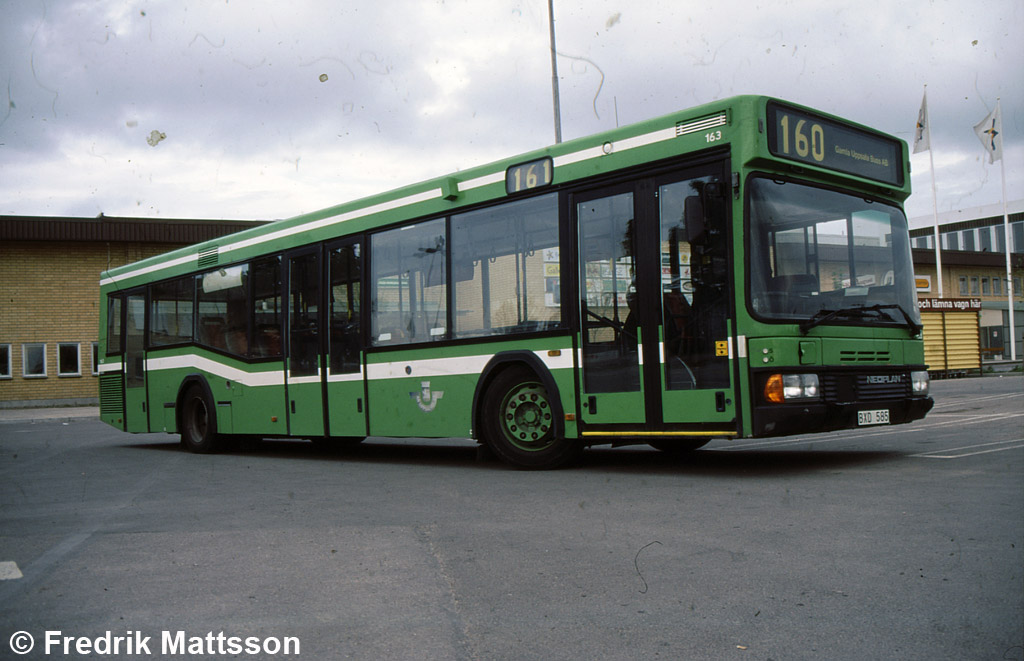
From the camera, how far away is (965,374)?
124 ft

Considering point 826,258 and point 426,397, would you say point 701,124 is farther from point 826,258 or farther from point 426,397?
point 426,397

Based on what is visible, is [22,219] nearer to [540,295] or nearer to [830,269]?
[540,295]

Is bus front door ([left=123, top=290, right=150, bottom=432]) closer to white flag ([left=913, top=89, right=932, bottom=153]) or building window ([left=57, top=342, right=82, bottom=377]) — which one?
building window ([left=57, top=342, right=82, bottom=377])

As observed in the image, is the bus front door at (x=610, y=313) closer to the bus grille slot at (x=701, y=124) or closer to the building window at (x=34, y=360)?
the bus grille slot at (x=701, y=124)

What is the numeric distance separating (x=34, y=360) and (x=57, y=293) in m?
2.59

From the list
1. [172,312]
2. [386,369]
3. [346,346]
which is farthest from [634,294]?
[172,312]

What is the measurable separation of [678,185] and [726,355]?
157 cm

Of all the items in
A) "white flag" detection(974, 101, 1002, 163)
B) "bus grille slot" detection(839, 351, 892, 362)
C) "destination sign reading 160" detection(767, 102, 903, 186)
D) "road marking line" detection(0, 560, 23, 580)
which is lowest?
"road marking line" detection(0, 560, 23, 580)

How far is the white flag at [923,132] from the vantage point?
1567 inches

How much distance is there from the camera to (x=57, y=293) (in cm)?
3628

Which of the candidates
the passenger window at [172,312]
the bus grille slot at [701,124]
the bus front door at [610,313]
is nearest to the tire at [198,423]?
the passenger window at [172,312]

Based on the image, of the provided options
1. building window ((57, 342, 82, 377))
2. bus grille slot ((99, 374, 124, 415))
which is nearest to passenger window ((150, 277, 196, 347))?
bus grille slot ((99, 374, 124, 415))

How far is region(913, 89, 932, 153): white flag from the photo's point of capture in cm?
3981

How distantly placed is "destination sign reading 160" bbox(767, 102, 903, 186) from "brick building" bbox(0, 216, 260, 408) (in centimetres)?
3101
